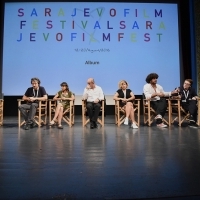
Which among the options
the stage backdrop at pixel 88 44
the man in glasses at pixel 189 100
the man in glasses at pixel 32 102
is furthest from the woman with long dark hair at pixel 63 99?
the man in glasses at pixel 189 100

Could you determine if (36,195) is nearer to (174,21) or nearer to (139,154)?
(139,154)

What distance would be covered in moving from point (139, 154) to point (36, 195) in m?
1.27

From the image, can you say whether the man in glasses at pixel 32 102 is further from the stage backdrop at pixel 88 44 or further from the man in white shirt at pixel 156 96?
the man in white shirt at pixel 156 96

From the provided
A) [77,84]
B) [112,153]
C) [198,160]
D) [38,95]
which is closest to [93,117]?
[38,95]

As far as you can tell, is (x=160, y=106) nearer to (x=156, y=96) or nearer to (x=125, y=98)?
(x=156, y=96)

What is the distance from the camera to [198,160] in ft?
7.62

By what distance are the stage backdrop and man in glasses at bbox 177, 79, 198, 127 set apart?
1.48 metres

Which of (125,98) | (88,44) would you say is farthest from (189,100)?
(88,44)

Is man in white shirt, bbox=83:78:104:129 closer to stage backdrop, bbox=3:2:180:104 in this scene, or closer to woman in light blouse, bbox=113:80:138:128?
woman in light blouse, bbox=113:80:138:128

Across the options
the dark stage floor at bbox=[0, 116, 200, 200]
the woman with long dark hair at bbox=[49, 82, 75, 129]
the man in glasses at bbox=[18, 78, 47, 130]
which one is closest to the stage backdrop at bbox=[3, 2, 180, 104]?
the woman with long dark hair at bbox=[49, 82, 75, 129]

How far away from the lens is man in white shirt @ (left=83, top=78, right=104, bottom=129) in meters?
4.77

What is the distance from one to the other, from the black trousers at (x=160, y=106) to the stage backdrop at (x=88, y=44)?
1.45 meters

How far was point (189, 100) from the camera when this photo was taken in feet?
15.8

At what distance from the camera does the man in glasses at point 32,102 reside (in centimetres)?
470
